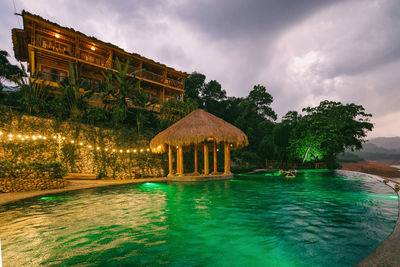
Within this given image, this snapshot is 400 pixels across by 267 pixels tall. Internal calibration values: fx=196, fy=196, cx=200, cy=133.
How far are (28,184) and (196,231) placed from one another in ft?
26.3

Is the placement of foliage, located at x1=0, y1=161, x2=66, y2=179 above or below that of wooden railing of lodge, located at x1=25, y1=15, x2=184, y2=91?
below

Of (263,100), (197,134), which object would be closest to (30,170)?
(197,134)

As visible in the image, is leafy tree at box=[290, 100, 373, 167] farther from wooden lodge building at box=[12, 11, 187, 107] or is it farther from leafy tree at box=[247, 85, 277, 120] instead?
wooden lodge building at box=[12, 11, 187, 107]

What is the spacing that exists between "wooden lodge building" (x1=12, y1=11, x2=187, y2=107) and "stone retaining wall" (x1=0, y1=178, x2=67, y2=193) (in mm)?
9357

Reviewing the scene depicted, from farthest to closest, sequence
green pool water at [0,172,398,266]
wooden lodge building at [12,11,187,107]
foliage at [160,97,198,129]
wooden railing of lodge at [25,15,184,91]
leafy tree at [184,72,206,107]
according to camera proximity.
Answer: leafy tree at [184,72,206,107] < foliage at [160,97,198,129] < wooden railing of lodge at [25,15,184,91] < wooden lodge building at [12,11,187,107] < green pool water at [0,172,398,266]

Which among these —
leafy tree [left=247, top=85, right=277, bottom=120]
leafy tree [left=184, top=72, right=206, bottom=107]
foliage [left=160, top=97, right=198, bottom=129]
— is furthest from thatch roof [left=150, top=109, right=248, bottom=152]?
leafy tree [left=247, top=85, right=277, bottom=120]

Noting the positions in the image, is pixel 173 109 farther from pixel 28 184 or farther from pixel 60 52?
pixel 28 184

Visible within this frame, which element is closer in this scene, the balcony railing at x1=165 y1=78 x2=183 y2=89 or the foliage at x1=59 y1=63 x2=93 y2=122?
the foliage at x1=59 y1=63 x2=93 y2=122

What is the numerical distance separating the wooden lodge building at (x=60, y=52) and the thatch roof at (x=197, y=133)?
19.5 ft

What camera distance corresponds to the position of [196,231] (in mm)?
3982

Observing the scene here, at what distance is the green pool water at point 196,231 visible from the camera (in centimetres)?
295

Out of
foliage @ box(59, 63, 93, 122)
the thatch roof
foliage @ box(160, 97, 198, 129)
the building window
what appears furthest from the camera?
foliage @ box(160, 97, 198, 129)

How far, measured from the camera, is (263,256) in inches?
119

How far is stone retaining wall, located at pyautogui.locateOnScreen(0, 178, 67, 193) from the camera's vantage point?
7.61m
